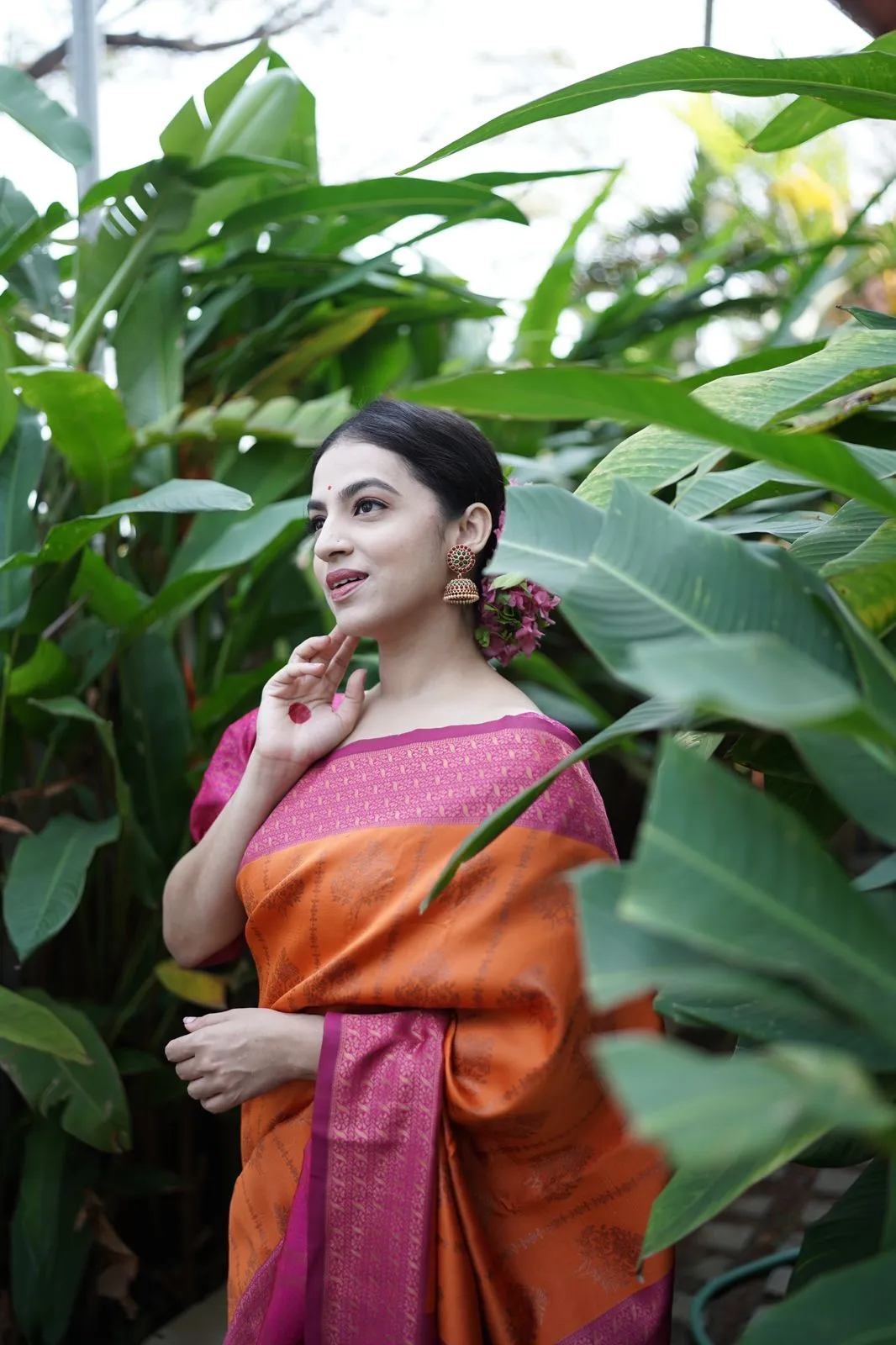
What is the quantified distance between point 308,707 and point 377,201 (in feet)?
2.44

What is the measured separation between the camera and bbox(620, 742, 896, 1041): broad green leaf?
14.2 inches

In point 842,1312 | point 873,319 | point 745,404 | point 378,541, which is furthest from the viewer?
point 378,541

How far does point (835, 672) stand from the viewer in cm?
49

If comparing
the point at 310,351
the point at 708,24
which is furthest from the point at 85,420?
the point at 708,24

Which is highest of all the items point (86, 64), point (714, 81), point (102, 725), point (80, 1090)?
point (86, 64)

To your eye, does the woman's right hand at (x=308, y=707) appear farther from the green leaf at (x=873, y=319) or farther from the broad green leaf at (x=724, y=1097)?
the broad green leaf at (x=724, y=1097)

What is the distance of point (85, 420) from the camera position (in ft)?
4.15

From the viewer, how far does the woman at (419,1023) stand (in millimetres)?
826

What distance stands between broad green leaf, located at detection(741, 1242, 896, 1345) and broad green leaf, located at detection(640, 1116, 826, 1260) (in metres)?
0.08

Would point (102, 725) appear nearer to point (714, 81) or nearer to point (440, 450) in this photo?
point (440, 450)

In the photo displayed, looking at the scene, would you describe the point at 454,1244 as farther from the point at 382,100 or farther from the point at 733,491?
the point at 382,100

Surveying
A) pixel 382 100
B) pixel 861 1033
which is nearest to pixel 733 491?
pixel 861 1033

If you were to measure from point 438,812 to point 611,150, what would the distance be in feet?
12.2

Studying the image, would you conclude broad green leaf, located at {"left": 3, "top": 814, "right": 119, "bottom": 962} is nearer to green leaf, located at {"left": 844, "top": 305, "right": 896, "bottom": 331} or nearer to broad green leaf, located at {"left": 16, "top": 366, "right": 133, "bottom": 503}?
broad green leaf, located at {"left": 16, "top": 366, "right": 133, "bottom": 503}
